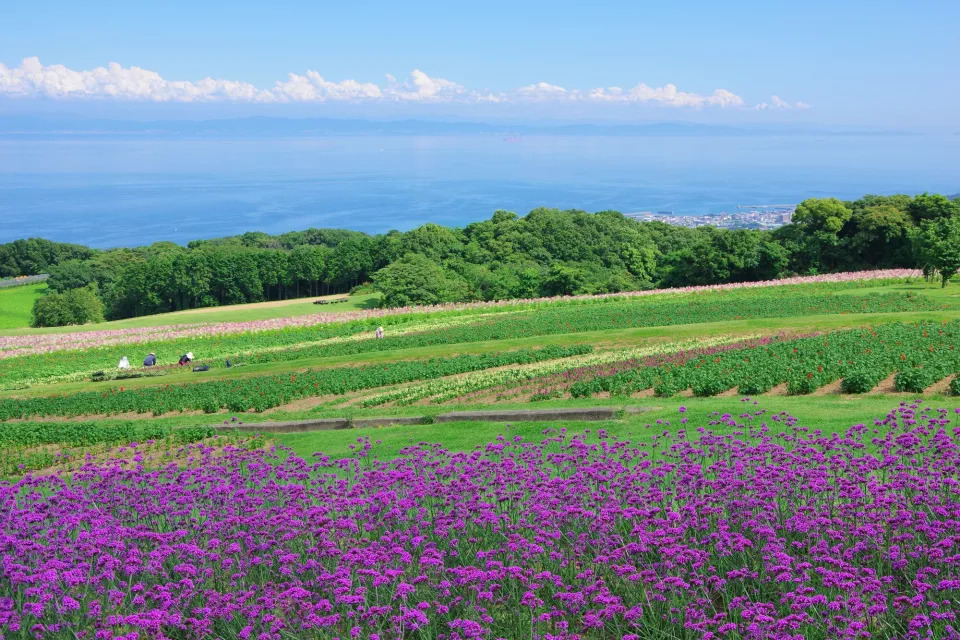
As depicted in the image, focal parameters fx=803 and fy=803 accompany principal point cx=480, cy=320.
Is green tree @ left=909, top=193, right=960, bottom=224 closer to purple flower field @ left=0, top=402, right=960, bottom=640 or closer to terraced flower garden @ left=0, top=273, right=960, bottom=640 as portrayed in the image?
terraced flower garden @ left=0, top=273, right=960, bottom=640

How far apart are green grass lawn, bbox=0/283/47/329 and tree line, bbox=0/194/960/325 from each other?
4.12 meters

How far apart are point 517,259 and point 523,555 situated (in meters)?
78.9

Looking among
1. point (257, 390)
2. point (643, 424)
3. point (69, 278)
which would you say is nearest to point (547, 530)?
point (643, 424)

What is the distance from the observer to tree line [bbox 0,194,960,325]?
66.4m

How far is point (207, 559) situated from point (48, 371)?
3800 cm

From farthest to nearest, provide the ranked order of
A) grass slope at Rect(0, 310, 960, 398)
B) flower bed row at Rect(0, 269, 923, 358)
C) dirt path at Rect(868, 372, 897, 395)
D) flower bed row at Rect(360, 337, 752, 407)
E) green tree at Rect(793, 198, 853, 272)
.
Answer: green tree at Rect(793, 198, 853, 272)
flower bed row at Rect(0, 269, 923, 358)
grass slope at Rect(0, 310, 960, 398)
flower bed row at Rect(360, 337, 752, 407)
dirt path at Rect(868, 372, 897, 395)

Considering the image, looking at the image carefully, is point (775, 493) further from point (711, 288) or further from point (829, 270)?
point (829, 270)

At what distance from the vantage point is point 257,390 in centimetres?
2602

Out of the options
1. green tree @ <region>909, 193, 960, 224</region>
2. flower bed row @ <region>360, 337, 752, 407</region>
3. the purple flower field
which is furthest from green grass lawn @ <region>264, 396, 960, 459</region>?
green tree @ <region>909, 193, 960, 224</region>

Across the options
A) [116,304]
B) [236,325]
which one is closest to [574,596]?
[236,325]

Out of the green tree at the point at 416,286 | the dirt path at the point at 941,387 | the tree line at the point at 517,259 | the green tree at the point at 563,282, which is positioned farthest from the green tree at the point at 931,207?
the dirt path at the point at 941,387

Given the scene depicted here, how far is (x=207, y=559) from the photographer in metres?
8.38

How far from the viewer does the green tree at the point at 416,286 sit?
65.8 m

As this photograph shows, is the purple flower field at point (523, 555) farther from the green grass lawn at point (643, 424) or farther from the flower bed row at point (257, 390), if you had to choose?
the flower bed row at point (257, 390)
